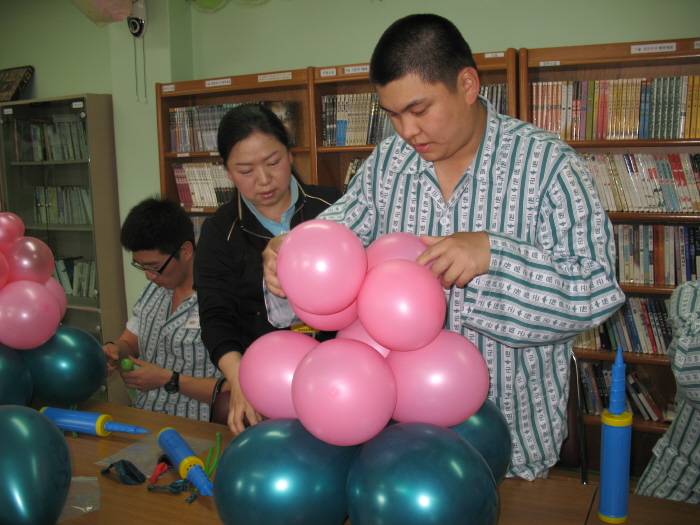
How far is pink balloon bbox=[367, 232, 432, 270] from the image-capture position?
0.95 m

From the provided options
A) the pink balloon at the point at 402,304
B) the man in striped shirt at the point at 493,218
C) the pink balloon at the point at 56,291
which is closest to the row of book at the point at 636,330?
the man in striped shirt at the point at 493,218

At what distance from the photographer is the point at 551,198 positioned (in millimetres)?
1120

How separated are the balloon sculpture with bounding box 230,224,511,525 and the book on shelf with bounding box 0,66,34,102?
4729 mm

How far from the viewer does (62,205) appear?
13.7 ft

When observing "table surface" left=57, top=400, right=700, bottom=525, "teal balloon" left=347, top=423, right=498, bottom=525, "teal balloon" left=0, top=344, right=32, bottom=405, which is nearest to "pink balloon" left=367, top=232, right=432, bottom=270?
"teal balloon" left=347, top=423, right=498, bottom=525

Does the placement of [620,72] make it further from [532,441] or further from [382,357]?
[382,357]

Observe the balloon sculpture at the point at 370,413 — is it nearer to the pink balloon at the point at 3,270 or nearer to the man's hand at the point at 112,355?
the pink balloon at the point at 3,270

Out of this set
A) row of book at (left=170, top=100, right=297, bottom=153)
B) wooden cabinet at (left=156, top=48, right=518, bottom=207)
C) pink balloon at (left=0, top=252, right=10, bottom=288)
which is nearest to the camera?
pink balloon at (left=0, top=252, right=10, bottom=288)

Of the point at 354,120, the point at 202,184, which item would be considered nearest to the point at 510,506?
the point at 354,120

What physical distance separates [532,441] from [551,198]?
1.86 feet

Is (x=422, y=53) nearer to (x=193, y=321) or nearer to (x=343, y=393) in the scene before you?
(x=343, y=393)

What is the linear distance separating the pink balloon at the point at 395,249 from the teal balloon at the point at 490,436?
0.30 m

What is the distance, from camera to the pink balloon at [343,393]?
806 millimetres

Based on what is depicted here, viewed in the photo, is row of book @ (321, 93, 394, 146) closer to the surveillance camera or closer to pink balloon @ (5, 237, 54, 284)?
the surveillance camera
